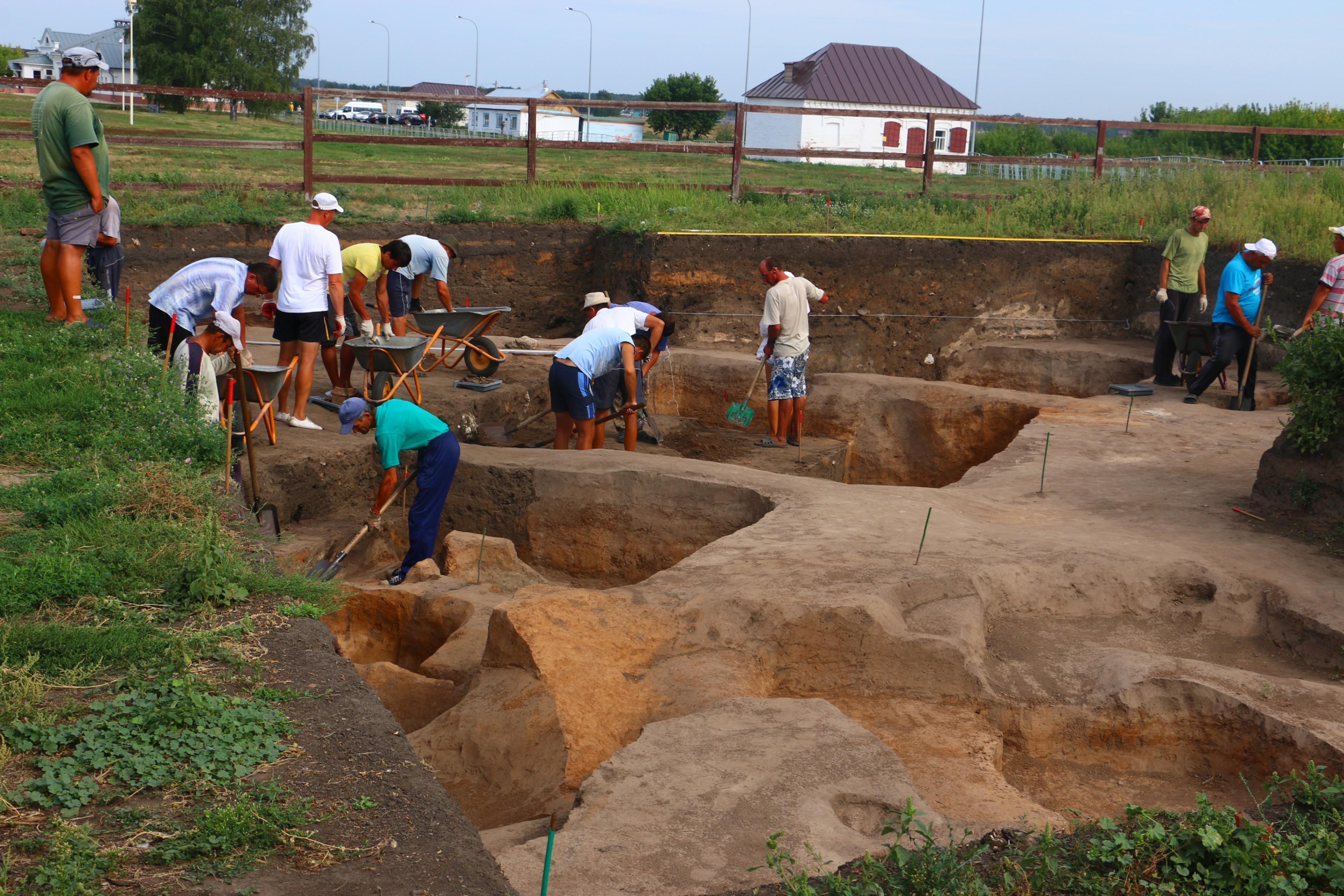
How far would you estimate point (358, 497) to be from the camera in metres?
8.50

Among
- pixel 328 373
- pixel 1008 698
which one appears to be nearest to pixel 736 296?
pixel 328 373

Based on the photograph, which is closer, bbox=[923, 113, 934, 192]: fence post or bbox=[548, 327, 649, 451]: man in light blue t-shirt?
bbox=[548, 327, 649, 451]: man in light blue t-shirt

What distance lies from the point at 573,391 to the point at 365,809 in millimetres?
5896

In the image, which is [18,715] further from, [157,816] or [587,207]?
[587,207]

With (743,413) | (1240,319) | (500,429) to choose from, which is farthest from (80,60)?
(1240,319)

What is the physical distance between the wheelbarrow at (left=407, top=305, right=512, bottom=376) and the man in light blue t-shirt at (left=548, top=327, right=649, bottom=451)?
1.40 metres

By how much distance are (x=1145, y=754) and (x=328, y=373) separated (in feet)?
23.6

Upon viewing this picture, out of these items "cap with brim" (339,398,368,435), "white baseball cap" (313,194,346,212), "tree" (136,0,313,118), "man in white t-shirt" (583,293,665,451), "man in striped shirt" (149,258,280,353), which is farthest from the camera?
"tree" (136,0,313,118)

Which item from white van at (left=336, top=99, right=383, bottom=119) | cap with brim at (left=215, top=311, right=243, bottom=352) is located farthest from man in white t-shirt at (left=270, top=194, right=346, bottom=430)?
white van at (left=336, top=99, right=383, bottom=119)

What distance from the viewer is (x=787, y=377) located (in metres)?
10.5

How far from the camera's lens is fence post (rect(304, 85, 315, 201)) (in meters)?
14.5

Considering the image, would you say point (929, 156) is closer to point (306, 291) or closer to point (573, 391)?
point (573, 391)

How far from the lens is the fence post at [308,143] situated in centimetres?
1445

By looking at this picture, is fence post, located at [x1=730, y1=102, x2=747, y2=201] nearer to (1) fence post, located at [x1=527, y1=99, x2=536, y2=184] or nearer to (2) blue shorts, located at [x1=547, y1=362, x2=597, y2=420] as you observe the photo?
(1) fence post, located at [x1=527, y1=99, x2=536, y2=184]
